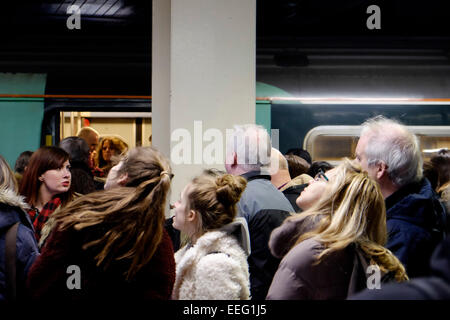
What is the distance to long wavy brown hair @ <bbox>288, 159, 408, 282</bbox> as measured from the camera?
5.34 ft

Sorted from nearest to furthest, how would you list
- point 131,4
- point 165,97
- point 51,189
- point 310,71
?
1. point 51,189
2. point 165,97
3. point 310,71
4. point 131,4

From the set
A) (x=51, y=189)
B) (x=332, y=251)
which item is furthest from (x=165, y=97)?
(x=332, y=251)

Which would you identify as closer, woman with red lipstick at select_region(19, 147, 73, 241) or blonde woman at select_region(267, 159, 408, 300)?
blonde woman at select_region(267, 159, 408, 300)

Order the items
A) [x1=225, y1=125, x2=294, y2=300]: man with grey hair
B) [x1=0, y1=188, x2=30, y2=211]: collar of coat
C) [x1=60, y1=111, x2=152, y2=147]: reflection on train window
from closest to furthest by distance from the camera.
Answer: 1. [x1=0, y1=188, x2=30, y2=211]: collar of coat
2. [x1=225, y1=125, x2=294, y2=300]: man with grey hair
3. [x1=60, y1=111, x2=152, y2=147]: reflection on train window

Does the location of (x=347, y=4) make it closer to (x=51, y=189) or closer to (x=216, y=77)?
(x=216, y=77)

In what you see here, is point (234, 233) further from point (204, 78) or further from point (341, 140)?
point (341, 140)

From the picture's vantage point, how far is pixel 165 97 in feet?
12.2

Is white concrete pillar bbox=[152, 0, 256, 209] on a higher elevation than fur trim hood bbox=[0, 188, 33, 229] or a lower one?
higher

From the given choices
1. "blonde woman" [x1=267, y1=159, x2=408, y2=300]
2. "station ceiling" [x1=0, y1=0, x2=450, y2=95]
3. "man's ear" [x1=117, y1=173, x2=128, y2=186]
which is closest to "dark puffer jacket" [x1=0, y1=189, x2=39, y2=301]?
"man's ear" [x1=117, y1=173, x2=128, y2=186]

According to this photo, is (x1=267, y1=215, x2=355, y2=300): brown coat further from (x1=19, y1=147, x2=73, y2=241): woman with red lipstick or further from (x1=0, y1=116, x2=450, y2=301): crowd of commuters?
(x1=19, y1=147, x2=73, y2=241): woman with red lipstick

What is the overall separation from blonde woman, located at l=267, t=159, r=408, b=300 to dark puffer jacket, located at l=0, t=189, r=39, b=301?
95cm

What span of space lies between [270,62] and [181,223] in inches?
133

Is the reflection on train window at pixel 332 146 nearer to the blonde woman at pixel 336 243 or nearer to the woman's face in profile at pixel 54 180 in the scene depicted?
the woman's face in profile at pixel 54 180

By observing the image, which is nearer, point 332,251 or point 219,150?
point 332,251
